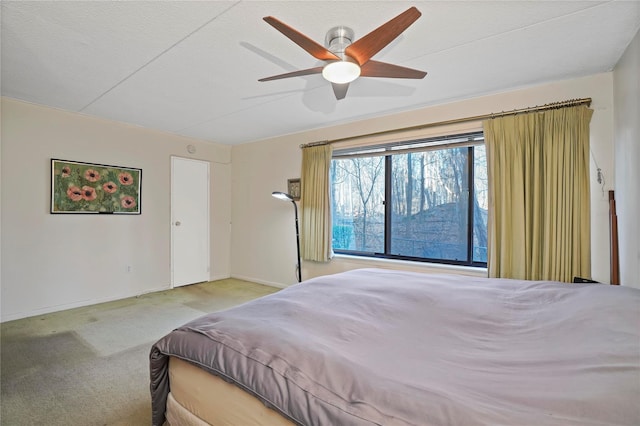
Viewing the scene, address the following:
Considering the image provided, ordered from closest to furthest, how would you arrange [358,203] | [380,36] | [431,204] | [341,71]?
1. [380,36]
2. [341,71]
3. [431,204]
4. [358,203]

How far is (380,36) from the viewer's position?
5.08 ft

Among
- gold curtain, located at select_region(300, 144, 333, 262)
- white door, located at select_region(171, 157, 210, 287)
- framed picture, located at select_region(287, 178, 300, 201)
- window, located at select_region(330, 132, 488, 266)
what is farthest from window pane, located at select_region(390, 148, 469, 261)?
white door, located at select_region(171, 157, 210, 287)

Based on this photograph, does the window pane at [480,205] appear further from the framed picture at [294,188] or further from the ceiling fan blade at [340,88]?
the framed picture at [294,188]

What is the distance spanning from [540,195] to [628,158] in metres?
0.63

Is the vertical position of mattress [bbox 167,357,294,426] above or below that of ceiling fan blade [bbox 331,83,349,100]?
below

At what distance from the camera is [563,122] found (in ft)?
8.34

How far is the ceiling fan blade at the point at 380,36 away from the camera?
4.65 ft

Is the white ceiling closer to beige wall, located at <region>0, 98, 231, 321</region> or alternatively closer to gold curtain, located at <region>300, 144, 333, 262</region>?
beige wall, located at <region>0, 98, 231, 321</region>

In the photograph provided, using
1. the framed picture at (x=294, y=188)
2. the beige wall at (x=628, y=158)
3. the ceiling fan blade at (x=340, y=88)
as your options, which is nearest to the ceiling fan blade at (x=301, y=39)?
the ceiling fan blade at (x=340, y=88)

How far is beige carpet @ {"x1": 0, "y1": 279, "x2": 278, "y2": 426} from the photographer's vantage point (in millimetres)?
1754

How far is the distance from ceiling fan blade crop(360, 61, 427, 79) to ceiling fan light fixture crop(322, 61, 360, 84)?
122mm

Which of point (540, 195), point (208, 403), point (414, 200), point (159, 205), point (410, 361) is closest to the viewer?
point (410, 361)

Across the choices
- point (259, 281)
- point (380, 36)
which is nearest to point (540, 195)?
point (380, 36)

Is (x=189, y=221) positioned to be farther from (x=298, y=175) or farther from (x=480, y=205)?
(x=480, y=205)
